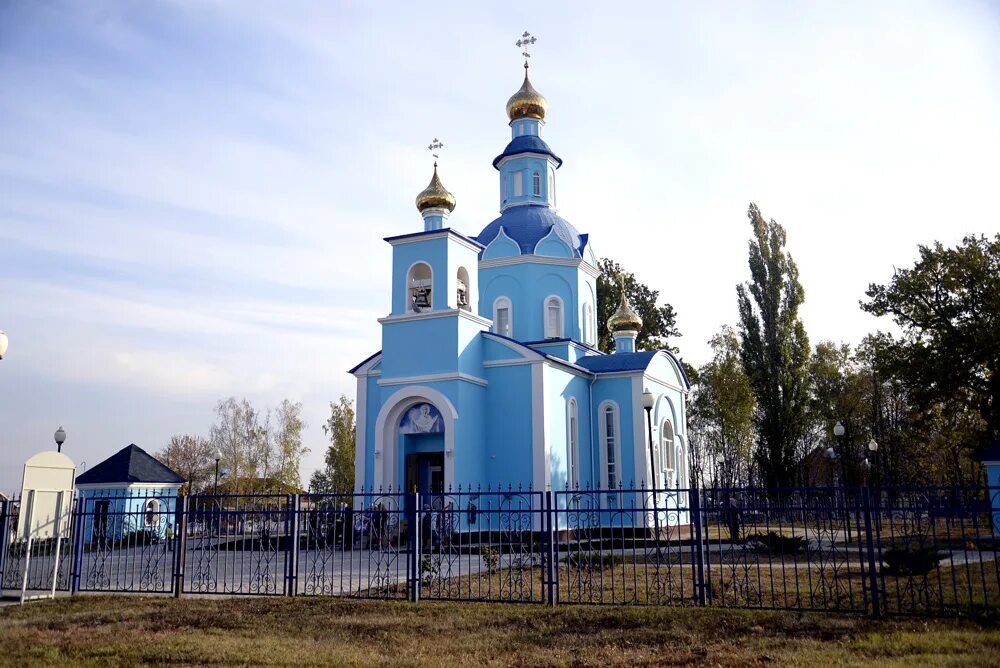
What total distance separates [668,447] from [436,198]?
32.8ft

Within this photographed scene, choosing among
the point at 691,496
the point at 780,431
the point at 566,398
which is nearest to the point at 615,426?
the point at 566,398

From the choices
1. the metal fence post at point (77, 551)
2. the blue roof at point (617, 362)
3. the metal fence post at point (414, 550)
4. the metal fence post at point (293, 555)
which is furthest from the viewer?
the blue roof at point (617, 362)

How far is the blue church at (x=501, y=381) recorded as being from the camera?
18562mm

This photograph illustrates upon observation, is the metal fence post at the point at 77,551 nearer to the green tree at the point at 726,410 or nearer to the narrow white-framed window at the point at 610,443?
the narrow white-framed window at the point at 610,443

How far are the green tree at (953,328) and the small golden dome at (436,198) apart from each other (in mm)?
12455

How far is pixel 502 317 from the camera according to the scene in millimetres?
23422

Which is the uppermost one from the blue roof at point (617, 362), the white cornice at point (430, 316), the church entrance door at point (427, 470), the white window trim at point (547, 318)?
the white window trim at point (547, 318)

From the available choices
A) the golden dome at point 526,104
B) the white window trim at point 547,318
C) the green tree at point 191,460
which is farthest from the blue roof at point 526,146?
the green tree at point 191,460

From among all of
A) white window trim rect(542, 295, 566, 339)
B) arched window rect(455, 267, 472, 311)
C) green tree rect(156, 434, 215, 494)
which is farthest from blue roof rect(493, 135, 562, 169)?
green tree rect(156, 434, 215, 494)

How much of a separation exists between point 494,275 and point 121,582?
14044 millimetres

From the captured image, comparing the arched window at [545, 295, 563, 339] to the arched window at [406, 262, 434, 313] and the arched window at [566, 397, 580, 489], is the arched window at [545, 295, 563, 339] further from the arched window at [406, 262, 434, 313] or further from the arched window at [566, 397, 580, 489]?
the arched window at [406, 262, 434, 313]

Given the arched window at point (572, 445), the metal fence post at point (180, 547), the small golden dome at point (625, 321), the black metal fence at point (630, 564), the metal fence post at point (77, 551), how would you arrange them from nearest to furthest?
1. the black metal fence at point (630, 564)
2. the metal fence post at point (180, 547)
3. the metal fence post at point (77, 551)
4. the arched window at point (572, 445)
5. the small golden dome at point (625, 321)

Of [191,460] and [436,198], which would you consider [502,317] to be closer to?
[436,198]

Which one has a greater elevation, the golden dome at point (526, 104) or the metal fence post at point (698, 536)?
the golden dome at point (526, 104)
